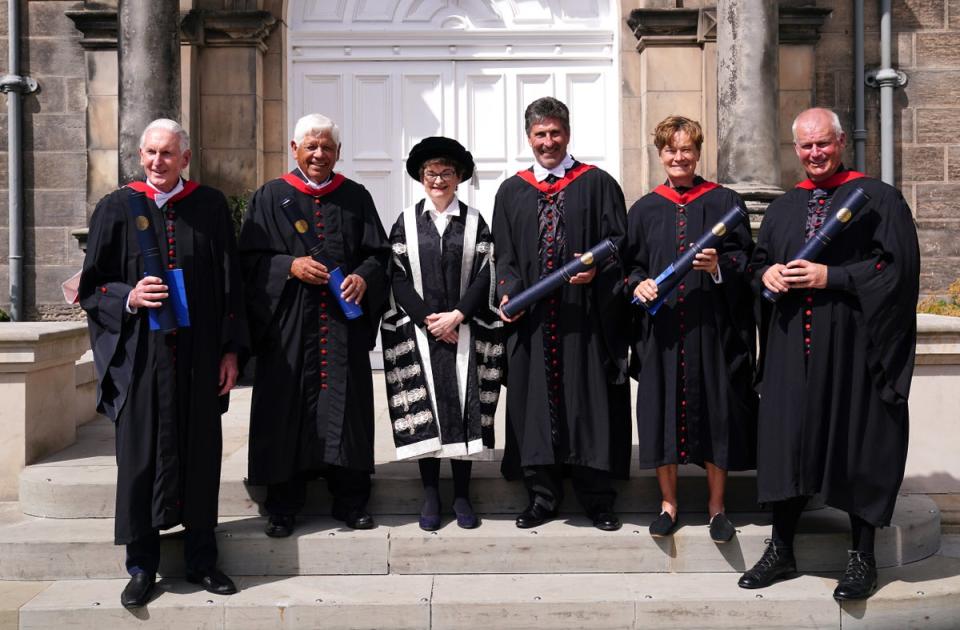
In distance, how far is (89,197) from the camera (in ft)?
28.7

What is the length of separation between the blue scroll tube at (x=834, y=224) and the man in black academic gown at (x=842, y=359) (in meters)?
0.05

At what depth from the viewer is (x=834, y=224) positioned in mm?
4137

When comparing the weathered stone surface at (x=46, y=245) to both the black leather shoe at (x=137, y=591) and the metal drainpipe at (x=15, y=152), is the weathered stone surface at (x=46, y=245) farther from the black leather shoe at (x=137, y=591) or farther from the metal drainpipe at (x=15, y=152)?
the black leather shoe at (x=137, y=591)

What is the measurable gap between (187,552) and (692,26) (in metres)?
6.48

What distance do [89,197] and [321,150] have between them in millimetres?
4942

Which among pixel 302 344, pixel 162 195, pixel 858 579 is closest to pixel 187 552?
pixel 302 344

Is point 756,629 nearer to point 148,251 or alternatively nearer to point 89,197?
point 148,251

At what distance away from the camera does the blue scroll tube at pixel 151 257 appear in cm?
419

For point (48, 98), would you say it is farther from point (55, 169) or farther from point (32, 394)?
point (32, 394)

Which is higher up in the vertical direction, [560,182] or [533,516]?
[560,182]

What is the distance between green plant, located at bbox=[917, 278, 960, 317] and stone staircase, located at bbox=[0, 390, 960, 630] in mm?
3361

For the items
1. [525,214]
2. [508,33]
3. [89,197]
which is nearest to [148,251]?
[525,214]

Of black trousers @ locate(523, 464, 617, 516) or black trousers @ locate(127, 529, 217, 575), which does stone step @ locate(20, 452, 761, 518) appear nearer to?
black trousers @ locate(523, 464, 617, 516)

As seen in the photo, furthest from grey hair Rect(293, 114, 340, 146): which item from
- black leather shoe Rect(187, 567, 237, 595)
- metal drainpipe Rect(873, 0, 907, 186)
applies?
metal drainpipe Rect(873, 0, 907, 186)
